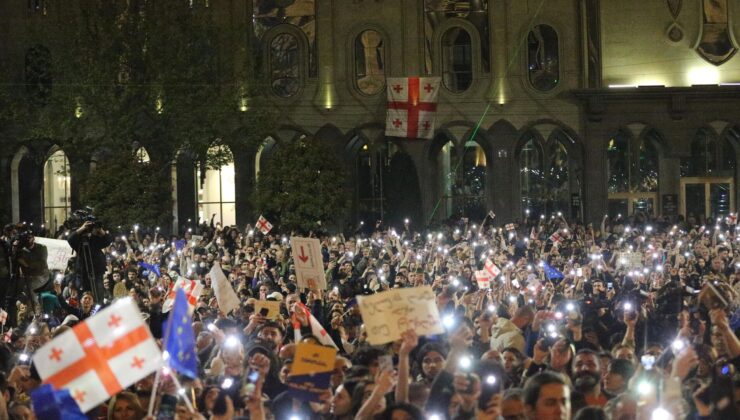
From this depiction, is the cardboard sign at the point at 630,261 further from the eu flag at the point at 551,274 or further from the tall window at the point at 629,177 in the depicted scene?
the tall window at the point at 629,177

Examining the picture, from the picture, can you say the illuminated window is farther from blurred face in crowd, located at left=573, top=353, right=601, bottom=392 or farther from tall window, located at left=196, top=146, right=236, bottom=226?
blurred face in crowd, located at left=573, top=353, right=601, bottom=392

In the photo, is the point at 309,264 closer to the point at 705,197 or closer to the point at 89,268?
the point at 89,268

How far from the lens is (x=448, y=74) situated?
43.5 m

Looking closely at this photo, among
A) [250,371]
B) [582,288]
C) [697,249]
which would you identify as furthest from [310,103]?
[250,371]

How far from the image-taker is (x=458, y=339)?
32.4 ft

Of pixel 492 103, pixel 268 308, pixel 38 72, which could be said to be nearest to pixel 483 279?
pixel 268 308

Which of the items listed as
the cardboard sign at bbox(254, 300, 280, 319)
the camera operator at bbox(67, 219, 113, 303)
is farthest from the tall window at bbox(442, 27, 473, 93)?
the cardboard sign at bbox(254, 300, 280, 319)

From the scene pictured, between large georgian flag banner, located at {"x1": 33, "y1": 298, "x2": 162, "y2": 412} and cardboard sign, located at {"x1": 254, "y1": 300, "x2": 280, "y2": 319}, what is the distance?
599 centimetres

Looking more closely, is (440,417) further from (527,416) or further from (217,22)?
(217,22)

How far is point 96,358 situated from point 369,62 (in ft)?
119

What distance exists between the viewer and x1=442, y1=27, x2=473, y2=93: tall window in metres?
43.4

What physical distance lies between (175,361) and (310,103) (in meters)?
35.7

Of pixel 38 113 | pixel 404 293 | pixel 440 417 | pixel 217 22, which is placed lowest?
pixel 440 417

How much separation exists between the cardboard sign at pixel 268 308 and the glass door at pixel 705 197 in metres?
32.6
